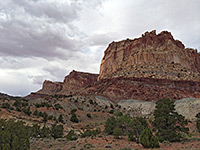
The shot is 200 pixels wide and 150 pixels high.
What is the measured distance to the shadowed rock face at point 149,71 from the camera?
67125 millimetres

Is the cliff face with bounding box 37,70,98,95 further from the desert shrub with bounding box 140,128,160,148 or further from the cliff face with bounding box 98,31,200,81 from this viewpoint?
the desert shrub with bounding box 140,128,160,148

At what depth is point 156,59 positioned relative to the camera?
278 ft

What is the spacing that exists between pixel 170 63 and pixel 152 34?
1996 cm

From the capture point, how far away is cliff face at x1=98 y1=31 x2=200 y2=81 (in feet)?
249

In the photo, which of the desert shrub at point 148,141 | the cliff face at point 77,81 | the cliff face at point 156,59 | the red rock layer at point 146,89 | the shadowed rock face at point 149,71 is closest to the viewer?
the desert shrub at point 148,141

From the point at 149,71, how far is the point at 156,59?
40.8 ft

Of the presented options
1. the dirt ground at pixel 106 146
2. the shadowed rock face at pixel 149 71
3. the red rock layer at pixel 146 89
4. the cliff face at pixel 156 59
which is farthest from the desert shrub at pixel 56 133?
the cliff face at pixel 156 59

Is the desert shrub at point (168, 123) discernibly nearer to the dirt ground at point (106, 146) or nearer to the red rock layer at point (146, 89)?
the dirt ground at point (106, 146)

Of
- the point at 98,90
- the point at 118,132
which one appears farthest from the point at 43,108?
the point at 98,90

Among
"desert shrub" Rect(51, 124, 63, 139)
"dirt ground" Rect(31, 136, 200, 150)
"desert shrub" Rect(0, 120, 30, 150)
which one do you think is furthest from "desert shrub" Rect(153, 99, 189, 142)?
"desert shrub" Rect(51, 124, 63, 139)

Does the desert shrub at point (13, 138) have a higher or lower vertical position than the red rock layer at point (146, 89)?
lower

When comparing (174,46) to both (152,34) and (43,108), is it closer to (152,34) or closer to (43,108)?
(152,34)

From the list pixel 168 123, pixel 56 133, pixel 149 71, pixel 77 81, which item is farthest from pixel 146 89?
pixel 77 81

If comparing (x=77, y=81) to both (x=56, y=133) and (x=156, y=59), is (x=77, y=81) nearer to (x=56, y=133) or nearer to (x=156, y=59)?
(x=156, y=59)
